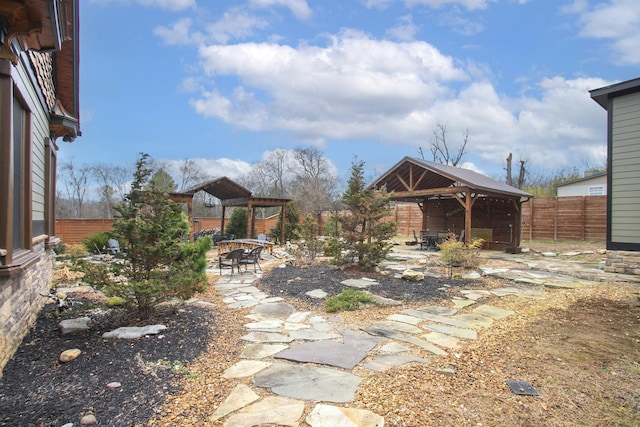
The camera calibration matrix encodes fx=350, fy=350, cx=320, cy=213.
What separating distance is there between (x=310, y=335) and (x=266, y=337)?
472 mm

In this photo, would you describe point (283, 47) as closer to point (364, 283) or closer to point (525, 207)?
point (364, 283)

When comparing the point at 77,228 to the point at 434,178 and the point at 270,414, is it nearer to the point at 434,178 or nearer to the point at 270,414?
the point at 434,178

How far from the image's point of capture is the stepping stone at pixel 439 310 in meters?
4.73

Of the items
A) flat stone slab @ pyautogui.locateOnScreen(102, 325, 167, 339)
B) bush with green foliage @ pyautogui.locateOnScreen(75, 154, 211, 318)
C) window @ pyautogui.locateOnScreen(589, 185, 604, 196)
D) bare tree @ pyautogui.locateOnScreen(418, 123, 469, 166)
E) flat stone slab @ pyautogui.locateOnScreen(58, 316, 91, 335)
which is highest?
bare tree @ pyautogui.locateOnScreen(418, 123, 469, 166)

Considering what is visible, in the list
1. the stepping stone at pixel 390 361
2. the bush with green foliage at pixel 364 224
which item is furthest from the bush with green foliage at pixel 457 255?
the stepping stone at pixel 390 361

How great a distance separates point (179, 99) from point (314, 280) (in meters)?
8.10

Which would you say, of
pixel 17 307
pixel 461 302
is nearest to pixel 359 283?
pixel 461 302

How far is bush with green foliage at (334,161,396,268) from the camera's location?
747 centimetres

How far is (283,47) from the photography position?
10742 mm

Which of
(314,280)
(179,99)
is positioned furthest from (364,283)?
(179,99)

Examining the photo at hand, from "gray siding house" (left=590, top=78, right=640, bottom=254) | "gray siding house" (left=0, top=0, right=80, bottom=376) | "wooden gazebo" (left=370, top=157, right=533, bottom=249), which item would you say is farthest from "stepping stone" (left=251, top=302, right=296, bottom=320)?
"wooden gazebo" (left=370, top=157, right=533, bottom=249)

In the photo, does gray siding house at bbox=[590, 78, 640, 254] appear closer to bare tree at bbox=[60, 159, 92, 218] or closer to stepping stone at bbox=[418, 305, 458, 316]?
stepping stone at bbox=[418, 305, 458, 316]

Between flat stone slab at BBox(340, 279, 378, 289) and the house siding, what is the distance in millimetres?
5388

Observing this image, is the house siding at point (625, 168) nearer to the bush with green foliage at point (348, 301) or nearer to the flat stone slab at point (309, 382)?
the bush with green foliage at point (348, 301)
